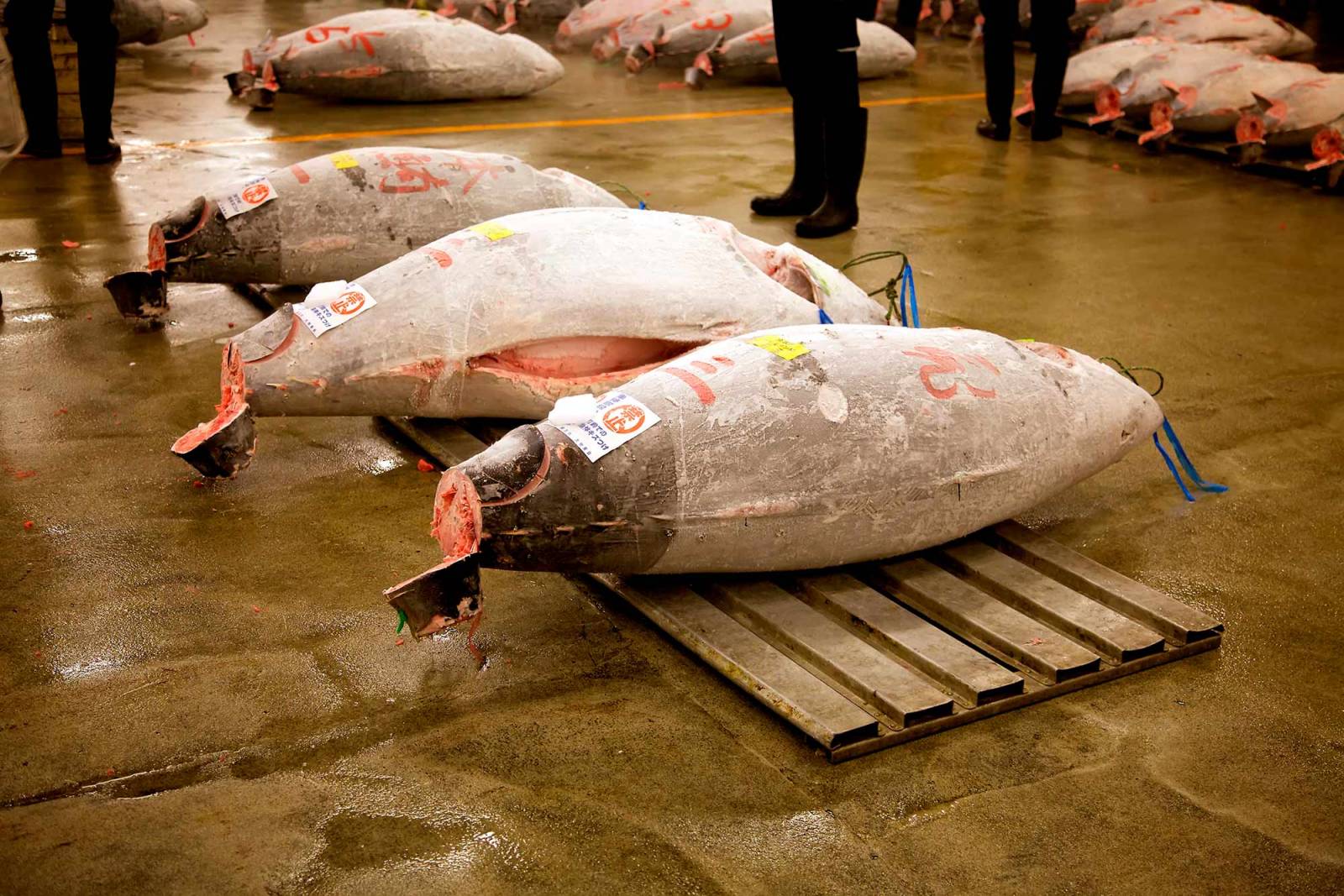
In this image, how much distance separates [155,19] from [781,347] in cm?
795

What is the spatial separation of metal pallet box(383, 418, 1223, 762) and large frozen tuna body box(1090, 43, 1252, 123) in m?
5.04

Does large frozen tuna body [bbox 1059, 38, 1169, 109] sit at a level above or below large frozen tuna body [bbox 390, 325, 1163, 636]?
above

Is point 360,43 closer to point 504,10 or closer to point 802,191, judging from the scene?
point 504,10

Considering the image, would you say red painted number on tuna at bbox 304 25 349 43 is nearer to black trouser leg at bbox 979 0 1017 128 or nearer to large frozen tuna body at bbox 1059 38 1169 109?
black trouser leg at bbox 979 0 1017 128

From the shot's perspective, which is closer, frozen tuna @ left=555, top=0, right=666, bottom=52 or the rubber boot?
the rubber boot

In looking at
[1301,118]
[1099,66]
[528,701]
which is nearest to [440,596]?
[528,701]

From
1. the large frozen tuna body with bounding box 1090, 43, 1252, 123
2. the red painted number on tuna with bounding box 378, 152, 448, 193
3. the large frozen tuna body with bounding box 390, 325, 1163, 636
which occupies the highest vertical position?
the large frozen tuna body with bounding box 1090, 43, 1252, 123

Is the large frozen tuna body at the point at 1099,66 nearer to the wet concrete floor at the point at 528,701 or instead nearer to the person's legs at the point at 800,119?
the person's legs at the point at 800,119

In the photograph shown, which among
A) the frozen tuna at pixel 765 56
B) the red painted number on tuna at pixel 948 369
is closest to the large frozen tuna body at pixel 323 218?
the red painted number on tuna at pixel 948 369

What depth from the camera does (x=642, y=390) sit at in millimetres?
2754

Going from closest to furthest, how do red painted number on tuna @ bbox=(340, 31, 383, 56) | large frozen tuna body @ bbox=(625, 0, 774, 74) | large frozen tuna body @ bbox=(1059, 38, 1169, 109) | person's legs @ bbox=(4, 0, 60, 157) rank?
person's legs @ bbox=(4, 0, 60, 157) → large frozen tuna body @ bbox=(1059, 38, 1169, 109) → red painted number on tuna @ bbox=(340, 31, 383, 56) → large frozen tuna body @ bbox=(625, 0, 774, 74)

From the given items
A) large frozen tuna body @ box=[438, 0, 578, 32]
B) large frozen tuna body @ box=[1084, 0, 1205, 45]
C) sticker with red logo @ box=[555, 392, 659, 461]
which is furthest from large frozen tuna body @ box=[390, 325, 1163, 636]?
large frozen tuna body @ box=[438, 0, 578, 32]

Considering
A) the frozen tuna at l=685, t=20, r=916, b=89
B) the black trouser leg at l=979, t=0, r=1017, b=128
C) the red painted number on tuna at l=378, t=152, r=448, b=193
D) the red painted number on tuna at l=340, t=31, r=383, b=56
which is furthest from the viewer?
the frozen tuna at l=685, t=20, r=916, b=89

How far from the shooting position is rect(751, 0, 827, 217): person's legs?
17.3 ft
